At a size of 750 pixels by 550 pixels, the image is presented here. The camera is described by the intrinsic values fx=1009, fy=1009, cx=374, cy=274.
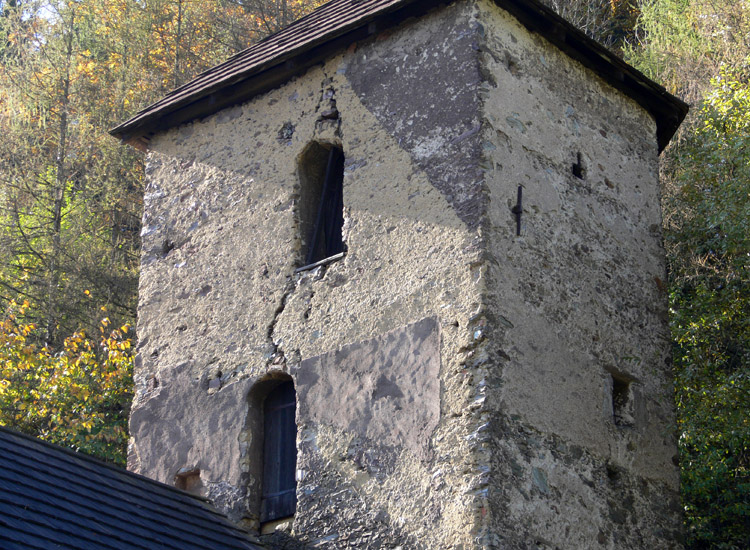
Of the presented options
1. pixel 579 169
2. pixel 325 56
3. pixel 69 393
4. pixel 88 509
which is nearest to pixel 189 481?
pixel 88 509

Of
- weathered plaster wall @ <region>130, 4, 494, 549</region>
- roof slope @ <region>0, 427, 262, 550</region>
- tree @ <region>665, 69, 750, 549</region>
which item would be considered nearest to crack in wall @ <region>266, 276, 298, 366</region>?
Answer: weathered plaster wall @ <region>130, 4, 494, 549</region>

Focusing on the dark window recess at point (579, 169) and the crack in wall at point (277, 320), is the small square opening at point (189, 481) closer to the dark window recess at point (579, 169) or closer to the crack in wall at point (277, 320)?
the crack in wall at point (277, 320)

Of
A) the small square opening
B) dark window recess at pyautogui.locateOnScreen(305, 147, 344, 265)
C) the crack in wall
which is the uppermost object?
dark window recess at pyautogui.locateOnScreen(305, 147, 344, 265)

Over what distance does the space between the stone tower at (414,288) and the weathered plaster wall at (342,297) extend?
20mm

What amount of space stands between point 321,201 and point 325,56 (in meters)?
1.36

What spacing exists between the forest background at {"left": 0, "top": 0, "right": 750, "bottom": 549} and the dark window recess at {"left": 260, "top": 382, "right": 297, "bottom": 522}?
3.75 m

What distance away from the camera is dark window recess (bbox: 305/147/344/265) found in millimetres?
9297

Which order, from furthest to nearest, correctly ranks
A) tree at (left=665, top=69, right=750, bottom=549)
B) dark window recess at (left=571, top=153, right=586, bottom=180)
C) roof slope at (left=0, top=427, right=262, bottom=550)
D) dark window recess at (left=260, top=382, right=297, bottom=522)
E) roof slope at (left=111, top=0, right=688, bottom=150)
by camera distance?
tree at (left=665, top=69, right=750, bottom=549), dark window recess at (left=571, top=153, right=586, bottom=180), roof slope at (left=111, top=0, right=688, bottom=150), dark window recess at (left=260, top=382, right=297, bottom=522), roof slope at (left=0, top=427, right=262, bottom=550)

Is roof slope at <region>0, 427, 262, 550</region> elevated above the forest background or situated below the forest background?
below

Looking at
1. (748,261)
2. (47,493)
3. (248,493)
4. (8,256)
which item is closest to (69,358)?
(8,256)

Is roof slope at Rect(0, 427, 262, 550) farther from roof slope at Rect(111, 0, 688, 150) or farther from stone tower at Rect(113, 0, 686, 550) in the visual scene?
roof slope at Rect(111, 0, 688, 150)

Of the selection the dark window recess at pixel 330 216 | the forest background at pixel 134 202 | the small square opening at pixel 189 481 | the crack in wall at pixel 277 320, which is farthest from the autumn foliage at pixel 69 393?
the dark window recess at pixel 330 216

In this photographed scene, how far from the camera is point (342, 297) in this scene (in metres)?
8.59

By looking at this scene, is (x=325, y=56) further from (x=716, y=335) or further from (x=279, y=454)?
(x=716, y=335)
